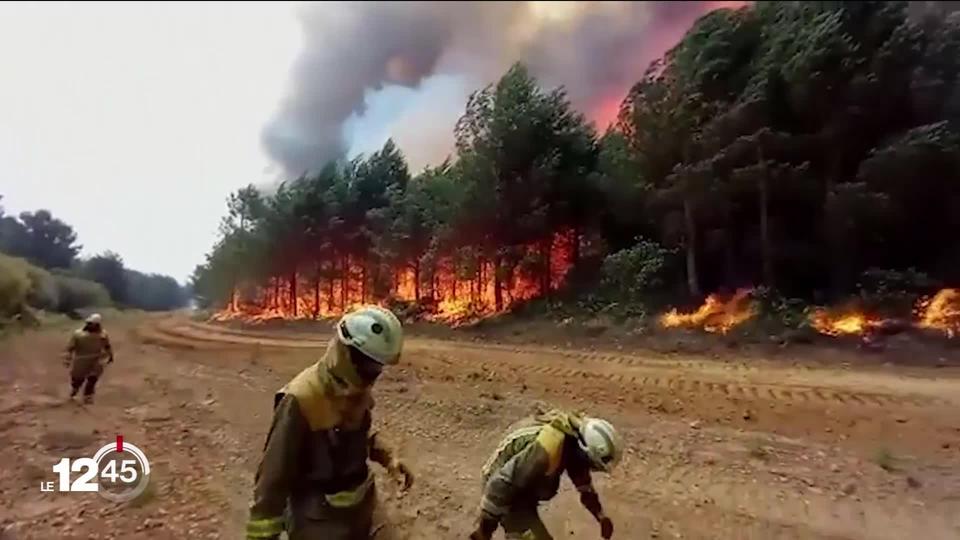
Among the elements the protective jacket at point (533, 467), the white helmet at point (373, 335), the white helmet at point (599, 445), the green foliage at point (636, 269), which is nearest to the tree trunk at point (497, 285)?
the green foliage at point (636, 269)

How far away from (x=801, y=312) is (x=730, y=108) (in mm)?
1196

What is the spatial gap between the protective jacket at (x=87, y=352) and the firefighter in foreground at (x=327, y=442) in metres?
2.51

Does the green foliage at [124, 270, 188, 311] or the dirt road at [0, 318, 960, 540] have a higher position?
the green foliage at [124, 270, 188, 311]

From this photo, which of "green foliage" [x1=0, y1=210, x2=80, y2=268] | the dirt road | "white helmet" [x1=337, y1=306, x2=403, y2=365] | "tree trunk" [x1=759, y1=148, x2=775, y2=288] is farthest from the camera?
"tree trunk" [x1=759, y1=148, x2=775, y2=288]

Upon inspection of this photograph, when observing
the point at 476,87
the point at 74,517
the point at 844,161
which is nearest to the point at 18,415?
the point at 74,517

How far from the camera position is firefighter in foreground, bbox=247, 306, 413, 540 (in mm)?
2090

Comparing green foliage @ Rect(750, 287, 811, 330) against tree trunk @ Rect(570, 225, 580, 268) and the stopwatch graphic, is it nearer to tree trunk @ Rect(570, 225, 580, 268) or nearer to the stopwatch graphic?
tree trunk @ Rect(570, 225, 580, 268)

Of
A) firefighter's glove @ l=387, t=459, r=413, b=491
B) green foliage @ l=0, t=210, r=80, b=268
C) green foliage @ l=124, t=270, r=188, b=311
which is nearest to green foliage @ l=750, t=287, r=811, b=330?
firefighter's glove @ l=387, t=459, r=413, b=491

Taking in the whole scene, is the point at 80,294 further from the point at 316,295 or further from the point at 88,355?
the point at 316,295

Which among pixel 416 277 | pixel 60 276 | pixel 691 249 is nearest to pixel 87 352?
pixel 60 276

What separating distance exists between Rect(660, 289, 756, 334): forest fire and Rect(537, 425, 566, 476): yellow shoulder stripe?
205cm

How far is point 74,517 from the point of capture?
342cm

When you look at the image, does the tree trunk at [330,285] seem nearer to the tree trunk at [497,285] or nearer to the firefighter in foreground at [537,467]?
the tree trunk at [497,285]

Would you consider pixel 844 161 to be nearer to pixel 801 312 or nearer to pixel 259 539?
pixel 801 312
